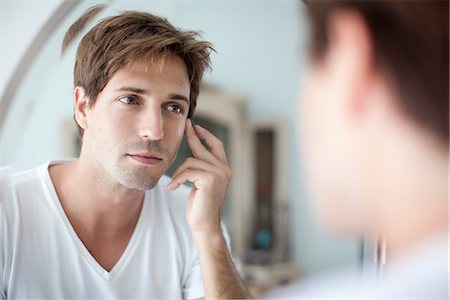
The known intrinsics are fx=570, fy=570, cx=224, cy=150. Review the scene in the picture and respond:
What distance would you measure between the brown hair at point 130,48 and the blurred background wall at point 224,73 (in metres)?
0.01

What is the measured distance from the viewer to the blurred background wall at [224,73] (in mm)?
703

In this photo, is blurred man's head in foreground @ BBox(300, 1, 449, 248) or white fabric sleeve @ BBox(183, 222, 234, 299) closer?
blurred man's head in foreground @ BBox(300, 1, 449, 248)

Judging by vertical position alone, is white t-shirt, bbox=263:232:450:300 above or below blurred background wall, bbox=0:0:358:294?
below

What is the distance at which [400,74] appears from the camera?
67 centimetres

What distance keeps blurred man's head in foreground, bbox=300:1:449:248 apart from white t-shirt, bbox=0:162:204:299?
0.21m

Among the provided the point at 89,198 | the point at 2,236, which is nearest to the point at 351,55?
the point at 89,198

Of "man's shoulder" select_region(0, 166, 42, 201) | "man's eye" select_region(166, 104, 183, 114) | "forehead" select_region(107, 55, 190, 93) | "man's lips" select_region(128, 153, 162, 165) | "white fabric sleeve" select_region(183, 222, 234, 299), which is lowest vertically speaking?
"white fabric sleeve" select_region(183, 222, 234, 299)

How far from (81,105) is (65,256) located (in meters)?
0.20

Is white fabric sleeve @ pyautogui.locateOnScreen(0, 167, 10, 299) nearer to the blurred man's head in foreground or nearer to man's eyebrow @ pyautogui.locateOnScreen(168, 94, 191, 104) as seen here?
man's eyebrow @ pyautogui.locateOnScreen(168, 94, 191, 104)

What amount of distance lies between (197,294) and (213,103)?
26 centimetres

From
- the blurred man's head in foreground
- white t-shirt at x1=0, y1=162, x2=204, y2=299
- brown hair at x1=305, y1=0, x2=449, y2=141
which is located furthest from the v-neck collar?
brown hair at x1=305, y1=0, x2=449, y2=141

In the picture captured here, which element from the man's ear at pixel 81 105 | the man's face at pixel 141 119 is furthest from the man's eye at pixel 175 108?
the man's ear at pixel 81 105

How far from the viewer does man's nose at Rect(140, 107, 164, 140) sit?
0.71m

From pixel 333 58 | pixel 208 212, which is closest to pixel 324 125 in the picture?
pixel 333 58
